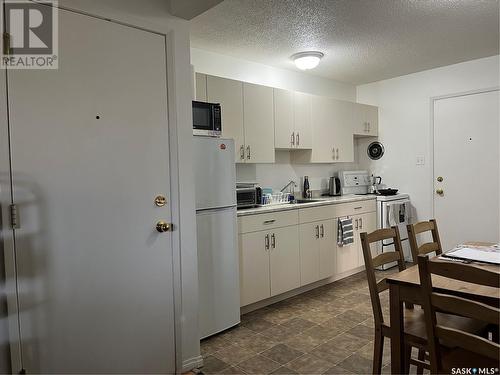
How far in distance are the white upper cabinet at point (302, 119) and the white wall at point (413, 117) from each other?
1.43m

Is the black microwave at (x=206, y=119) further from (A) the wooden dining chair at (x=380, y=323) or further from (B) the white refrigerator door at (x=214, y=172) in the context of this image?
(A) the wooden dining chair at (x=380, y=323)

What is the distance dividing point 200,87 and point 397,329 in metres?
2.37

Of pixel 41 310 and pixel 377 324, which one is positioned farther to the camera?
pixel 377 324

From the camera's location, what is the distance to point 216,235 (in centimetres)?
268

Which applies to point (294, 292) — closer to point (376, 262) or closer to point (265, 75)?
point (376, 262)

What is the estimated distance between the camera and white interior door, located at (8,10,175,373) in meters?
1.68

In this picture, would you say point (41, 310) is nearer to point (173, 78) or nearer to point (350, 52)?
point (173, 78)

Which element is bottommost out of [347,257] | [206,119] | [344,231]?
[347,257]

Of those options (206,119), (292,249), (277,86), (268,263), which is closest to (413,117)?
(277,86)

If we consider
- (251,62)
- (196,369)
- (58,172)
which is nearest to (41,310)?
(58,172)

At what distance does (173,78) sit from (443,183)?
12.0 ft

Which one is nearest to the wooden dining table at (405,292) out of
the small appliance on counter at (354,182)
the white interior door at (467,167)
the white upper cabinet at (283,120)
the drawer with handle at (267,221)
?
the drawer with handle at (267,221)

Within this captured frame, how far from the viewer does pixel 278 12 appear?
2680 mm

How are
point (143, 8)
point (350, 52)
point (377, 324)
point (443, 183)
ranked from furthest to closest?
point (443, 183) → point (350, 52) → point (143, 8) → point (377, 324)
